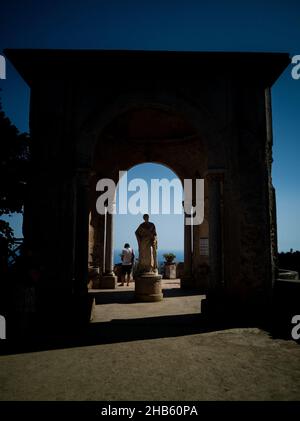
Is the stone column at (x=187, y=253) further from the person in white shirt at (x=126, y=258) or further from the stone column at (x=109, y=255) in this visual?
the stone column at (x=109, y=255)

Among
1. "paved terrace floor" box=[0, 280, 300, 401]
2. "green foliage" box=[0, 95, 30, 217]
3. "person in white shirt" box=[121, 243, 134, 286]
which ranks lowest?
"paved terrace floor" box=[0, 280, 300, 401]

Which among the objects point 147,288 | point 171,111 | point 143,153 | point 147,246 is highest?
point 143,153

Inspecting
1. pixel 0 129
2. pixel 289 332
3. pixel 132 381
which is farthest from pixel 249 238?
pixel 0 129

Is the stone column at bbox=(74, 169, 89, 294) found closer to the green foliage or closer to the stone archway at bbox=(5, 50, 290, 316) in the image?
the stone archway at bbox=(5, 50, 290, 316)

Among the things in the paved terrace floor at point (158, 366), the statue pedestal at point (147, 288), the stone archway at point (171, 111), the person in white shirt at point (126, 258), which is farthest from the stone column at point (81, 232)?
the person in white shirt at point (126, 258)

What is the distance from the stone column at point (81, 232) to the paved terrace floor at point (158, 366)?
1037 mm

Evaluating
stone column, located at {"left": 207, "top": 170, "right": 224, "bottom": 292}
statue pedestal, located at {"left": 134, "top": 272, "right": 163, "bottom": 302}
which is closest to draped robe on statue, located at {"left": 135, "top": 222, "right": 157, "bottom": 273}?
statue pedestal, located at {"left": 134, "top": 272, "right": 163, "bottom": 302}

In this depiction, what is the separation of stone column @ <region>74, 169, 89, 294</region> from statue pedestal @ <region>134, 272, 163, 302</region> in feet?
10.4

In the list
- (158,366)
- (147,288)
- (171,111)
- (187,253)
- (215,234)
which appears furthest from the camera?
(187,253)

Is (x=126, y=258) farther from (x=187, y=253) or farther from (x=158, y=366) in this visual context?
(x=158, y=366)

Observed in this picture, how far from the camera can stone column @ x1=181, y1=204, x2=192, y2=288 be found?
12742 millimetres

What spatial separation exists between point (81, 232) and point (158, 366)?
3.75 metres

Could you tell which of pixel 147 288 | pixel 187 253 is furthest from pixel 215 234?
pixel 187 253

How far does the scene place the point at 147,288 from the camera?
9.58 metres
